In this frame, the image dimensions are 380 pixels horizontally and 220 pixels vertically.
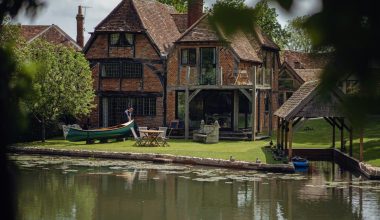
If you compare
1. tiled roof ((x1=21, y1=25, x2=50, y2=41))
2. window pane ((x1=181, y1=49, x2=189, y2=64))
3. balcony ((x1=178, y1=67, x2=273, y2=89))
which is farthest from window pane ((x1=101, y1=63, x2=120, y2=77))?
tiled roof ((x1=21, y1=25, x2=50, y2=41))

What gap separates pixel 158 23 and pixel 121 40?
3.50 meters

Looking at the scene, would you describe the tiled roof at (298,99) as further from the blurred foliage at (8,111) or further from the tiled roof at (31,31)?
the tiled roof at (31,31)

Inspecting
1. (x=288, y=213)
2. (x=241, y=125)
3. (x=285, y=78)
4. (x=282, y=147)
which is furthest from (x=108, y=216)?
(x=285, y=78)

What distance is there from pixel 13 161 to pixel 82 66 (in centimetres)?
3564

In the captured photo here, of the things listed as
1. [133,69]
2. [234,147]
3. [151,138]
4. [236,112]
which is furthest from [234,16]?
[133,69]

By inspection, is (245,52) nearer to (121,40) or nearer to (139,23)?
(139,23)

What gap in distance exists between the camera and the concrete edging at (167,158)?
84.5 feet

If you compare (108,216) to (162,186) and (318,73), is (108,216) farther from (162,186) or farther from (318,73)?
(318,73)

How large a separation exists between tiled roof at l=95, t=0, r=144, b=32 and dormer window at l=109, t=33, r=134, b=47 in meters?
0.54

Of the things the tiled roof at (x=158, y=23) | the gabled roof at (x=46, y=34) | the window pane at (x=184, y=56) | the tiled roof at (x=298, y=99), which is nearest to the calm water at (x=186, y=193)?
the tiled roof at (x=298, y=99)

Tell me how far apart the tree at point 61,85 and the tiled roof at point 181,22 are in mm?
10966

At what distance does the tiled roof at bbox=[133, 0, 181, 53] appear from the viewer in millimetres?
41556

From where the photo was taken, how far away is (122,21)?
41.3 m

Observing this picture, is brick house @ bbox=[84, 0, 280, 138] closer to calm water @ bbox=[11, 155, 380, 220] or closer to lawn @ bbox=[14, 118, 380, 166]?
lawn @ bbox=[14, 118, 380, 166]
